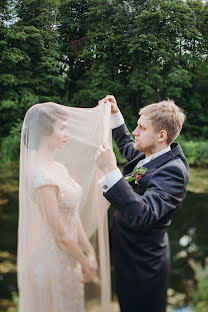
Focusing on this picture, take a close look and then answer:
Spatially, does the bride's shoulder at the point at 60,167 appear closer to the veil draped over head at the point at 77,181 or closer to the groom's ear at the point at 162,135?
the veil draped over head at the point at 77,181

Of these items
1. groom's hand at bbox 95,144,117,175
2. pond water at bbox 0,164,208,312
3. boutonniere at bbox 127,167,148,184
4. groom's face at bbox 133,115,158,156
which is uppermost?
groom's face at bbox 133,115,158,156

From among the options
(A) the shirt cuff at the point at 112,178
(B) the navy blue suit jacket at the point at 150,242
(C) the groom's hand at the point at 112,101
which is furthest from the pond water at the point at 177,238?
(A) the shirt cuff at the point at 112,178

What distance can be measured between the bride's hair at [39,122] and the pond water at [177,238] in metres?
2.10

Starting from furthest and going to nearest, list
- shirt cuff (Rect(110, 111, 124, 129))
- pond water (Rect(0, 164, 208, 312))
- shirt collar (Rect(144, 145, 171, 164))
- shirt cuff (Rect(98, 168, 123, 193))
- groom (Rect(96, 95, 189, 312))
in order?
pond water (Rect(0, 164, 208, 312))
shirt cuff (Rect(110, 111, 124, 129))
shirt collar (Rect(144, 145, 171, 164))
groom (Rect(96, 95, 189, 312))
shirt cuff (Rect(98, 168, 123, 193))

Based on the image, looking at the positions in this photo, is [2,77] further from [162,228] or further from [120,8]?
[162,228]

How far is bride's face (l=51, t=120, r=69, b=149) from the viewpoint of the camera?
120 cm

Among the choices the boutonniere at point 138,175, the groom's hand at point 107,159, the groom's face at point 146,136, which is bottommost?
the boutonniere at point 138,175

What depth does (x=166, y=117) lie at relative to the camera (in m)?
1.32

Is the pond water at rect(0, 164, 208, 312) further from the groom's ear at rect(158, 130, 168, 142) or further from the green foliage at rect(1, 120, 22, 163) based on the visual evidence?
the groom's ear at rect(158, 130, 168, 142)

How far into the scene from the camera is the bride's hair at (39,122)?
118cm

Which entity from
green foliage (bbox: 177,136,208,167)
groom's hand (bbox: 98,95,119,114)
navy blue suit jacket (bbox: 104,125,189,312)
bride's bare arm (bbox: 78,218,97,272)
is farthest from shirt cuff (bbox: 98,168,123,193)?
green foliage (bbox: 177,136,208,167)

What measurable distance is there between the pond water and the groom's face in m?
2.03

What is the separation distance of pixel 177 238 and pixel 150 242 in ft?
10.1

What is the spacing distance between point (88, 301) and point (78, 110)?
788 millimetres
